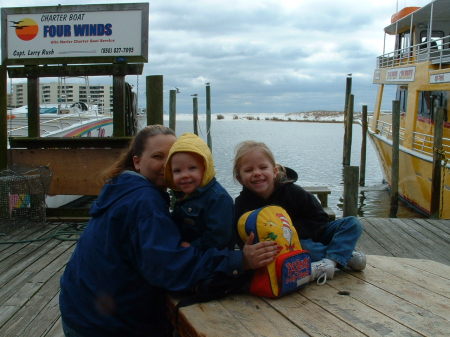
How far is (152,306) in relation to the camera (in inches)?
89.0

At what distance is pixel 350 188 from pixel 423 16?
38.7ft

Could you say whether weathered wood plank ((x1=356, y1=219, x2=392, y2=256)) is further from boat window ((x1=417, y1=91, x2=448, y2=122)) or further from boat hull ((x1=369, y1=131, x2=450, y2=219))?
boat window ((x1=417, y1=91, x2=448, y2=122))

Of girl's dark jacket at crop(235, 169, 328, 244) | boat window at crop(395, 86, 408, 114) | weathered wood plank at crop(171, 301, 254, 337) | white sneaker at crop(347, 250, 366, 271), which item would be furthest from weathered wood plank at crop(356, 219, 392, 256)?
boat window at crop(395, 86, 408, 114)

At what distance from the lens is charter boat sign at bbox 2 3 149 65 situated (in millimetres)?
6281

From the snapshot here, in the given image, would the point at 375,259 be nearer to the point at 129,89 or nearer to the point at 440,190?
the point at 129,89

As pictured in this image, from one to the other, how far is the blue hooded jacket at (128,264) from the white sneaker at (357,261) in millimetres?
808

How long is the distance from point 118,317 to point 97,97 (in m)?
15.6

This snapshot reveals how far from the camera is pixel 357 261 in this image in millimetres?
2623

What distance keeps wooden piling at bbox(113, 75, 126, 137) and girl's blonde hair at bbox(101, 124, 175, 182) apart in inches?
168

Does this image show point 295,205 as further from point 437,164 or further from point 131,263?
point 437,164

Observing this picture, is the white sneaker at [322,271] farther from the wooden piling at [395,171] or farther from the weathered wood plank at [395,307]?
the wooden piling at [395,171]

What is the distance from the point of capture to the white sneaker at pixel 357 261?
8.59ft

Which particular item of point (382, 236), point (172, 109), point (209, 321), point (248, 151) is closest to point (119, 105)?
point (382, 236)

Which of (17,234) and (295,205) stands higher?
(295,205)
